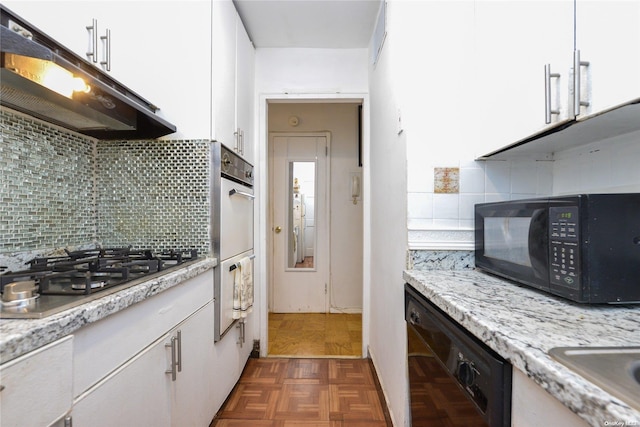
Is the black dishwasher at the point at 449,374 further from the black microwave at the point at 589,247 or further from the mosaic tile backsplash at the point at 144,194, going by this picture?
the mosaic tile backsplash at the point at 144,194

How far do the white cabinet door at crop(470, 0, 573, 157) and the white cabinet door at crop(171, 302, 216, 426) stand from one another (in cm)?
144

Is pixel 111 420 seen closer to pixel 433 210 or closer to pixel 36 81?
pixel 36 81

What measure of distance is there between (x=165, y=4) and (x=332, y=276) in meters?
2.77

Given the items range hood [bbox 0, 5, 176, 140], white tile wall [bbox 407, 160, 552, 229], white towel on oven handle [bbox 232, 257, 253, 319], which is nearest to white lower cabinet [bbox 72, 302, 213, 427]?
white towel on oven handle [bbox 232, 257, 253, 319]

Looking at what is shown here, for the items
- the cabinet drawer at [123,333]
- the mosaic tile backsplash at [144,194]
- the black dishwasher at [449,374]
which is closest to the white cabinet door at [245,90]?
the mosaic tile backsplash at [144,194]

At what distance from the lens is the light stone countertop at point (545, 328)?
15.0 inches

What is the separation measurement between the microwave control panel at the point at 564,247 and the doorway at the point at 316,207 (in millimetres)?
2584

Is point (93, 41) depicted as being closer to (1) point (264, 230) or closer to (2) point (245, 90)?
(2) point (245, 90)

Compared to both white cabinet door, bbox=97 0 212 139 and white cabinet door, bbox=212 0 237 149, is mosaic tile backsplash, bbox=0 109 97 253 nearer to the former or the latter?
white cabinet door, bbox=97 0 212 139

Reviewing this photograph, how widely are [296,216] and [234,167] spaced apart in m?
1.69

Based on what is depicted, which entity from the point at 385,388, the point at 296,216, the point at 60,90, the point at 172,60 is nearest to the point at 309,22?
the point at 172,60

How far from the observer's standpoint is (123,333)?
2.71 ft

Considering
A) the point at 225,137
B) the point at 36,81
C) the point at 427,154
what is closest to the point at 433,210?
the point at 427,154

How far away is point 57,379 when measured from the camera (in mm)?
607
